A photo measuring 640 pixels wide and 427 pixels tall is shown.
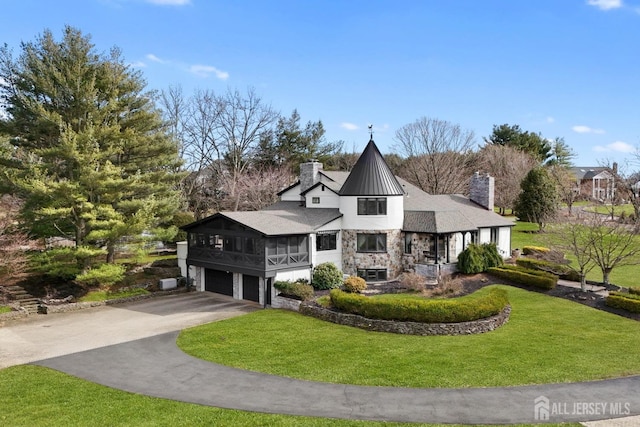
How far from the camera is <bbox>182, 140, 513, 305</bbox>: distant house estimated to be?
83.6 feet

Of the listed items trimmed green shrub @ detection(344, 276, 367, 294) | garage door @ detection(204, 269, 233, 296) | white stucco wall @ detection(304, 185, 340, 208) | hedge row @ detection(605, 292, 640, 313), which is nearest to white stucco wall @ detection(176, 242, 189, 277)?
garage door @ detection(204, 269, 233, 296)

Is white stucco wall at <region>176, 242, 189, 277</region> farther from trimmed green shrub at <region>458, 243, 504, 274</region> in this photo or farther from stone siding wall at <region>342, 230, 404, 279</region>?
trimmed green shrub at <region>458, 243, 504, 274</region>

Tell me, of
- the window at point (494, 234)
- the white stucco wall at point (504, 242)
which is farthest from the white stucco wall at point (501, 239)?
the window at point (494, 234)

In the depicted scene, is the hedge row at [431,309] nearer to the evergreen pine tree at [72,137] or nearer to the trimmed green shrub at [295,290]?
the trimmed green shrub at [295,290]

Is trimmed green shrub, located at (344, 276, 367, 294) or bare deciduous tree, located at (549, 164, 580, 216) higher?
bare deciduous tree, located at (549, 164, 580, 216)

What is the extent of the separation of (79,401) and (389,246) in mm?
19262

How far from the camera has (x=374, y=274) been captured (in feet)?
90.6

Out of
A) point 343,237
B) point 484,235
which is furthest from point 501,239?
point 343,237

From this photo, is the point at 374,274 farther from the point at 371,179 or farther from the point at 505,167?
the point at 505,167

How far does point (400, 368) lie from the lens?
14.7 metres

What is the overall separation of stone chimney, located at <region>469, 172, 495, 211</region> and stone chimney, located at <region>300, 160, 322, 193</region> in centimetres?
1354

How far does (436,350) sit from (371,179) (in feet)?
44.8

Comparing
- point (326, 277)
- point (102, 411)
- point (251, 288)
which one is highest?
point (326, 277)

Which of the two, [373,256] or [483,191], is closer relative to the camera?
[373,256]
